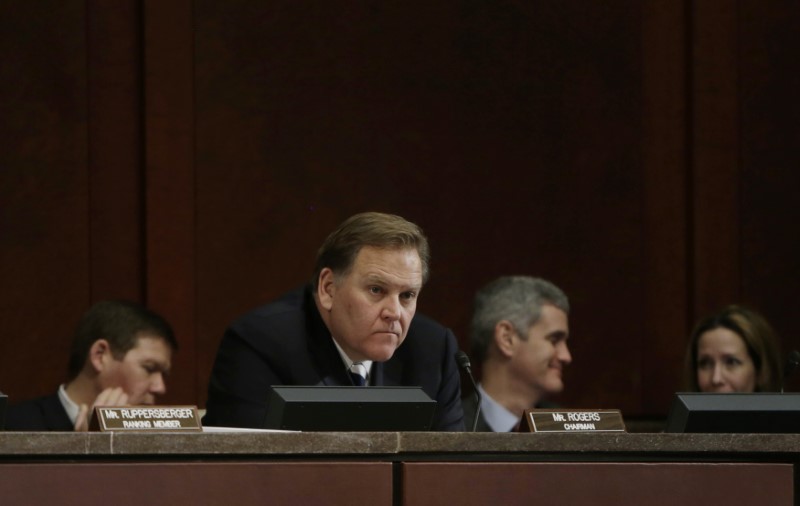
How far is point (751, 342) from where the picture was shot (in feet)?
13.4

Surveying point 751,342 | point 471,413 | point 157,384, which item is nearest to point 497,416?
point 471,413

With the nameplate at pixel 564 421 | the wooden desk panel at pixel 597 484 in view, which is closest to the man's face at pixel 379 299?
the nameplate at pixel 564 421

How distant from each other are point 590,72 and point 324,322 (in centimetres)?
162

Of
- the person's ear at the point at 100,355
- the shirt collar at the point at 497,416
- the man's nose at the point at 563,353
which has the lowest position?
the shirt collar at the point at 497,416

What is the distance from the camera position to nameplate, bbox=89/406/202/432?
A: 2201 millimetres

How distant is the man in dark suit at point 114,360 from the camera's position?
12.8 ft

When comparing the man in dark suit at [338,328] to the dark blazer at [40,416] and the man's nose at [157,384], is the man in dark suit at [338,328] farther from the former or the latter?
the man's nose at [157,384]

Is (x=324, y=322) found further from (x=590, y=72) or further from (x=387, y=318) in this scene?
(x=590, y=72)

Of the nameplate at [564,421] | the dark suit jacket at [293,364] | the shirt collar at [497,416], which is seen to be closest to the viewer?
the nameplate at [564,421]

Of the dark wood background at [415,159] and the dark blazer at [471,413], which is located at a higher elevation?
the dark wood background at [415,159]

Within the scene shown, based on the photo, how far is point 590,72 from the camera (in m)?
4.48

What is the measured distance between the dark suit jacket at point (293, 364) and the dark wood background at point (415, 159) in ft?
3.40

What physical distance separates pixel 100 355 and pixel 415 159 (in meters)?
1.12

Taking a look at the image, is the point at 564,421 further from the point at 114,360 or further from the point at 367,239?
the point at 114,360
